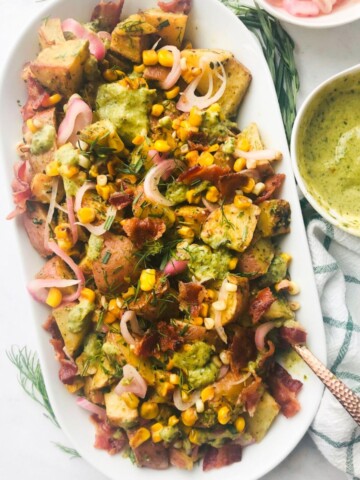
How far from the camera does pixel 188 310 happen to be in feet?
9.19

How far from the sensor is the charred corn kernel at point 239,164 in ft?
9.46

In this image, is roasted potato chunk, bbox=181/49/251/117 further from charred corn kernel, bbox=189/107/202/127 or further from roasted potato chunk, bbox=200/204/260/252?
roasted potato chunk, bbox=200/204/260/252

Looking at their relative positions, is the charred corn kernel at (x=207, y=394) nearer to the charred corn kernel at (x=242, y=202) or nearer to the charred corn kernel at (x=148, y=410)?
the charred corn kernel at (x=148, y=410)

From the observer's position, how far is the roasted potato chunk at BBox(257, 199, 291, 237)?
287 centimetres

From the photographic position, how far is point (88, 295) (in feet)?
9.47

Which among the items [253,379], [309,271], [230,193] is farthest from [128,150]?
[253,379]

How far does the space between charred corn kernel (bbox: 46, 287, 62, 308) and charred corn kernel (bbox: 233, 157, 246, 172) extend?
111 cm

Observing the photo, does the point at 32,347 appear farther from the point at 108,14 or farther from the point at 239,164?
the point at 108,14

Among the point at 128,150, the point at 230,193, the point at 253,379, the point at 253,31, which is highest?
the point at 253,31

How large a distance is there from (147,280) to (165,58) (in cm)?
116

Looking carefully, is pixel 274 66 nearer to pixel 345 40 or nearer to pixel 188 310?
pixel 345 40

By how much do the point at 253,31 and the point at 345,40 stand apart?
21.1 inches

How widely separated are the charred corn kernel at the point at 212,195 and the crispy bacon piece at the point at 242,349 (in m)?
0.66

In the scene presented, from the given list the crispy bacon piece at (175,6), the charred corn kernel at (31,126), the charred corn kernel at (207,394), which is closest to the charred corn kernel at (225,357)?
the charred corn kernel at (207,394)
